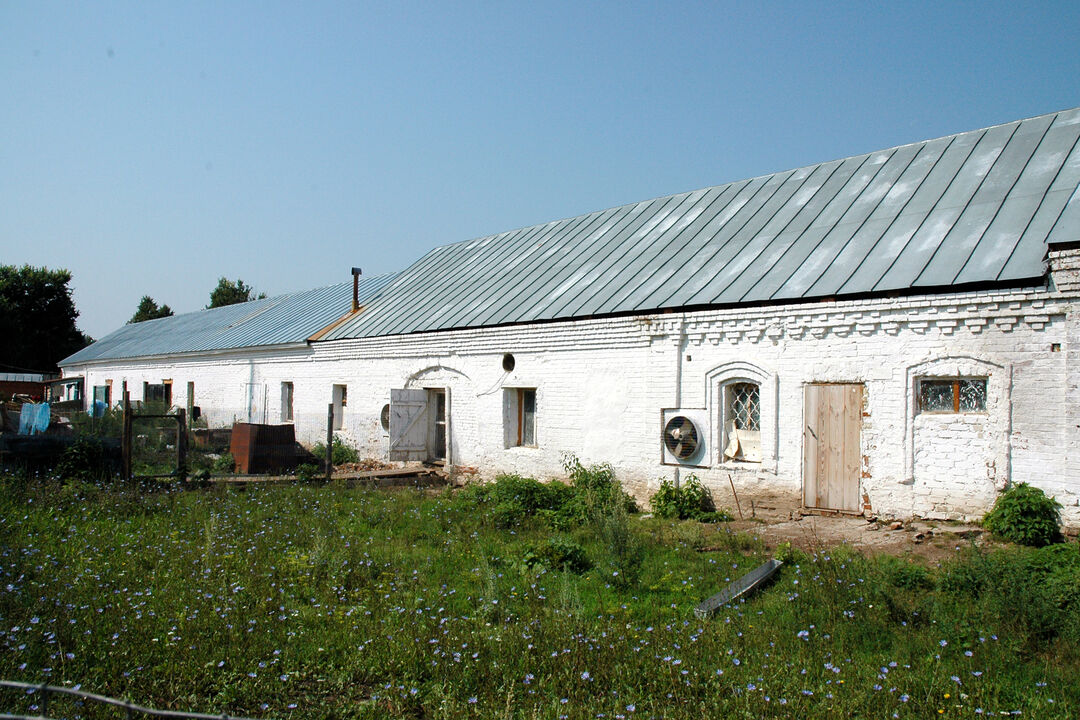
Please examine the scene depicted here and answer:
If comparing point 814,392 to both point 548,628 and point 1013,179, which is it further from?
point 548,628

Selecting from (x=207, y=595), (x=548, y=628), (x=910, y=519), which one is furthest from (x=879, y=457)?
(x=207, y=595)

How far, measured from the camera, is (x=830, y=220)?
12.2 metres

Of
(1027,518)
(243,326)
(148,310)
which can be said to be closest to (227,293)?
(148,310)

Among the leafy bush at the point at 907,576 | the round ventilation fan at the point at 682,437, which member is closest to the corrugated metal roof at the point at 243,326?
the round ventilation fan at the point at 682,437

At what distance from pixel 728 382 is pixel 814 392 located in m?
1.39

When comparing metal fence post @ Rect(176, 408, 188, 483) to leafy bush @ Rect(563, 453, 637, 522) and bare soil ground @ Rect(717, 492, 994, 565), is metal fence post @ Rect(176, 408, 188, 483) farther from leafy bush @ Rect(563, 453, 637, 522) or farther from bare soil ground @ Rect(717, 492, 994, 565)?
bare soil ground @ Rect(717, 492, 994, 565)

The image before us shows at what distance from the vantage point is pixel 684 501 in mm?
11352

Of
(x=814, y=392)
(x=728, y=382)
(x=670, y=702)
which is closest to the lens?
(x=670, y=702)

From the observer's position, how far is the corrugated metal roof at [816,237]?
966 cm

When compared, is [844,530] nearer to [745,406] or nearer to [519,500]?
[745,406]

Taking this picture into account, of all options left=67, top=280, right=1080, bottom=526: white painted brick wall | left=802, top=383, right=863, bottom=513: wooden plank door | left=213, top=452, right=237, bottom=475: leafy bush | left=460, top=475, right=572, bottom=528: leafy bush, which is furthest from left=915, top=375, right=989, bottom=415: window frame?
left=213, top=452, right=237, bottom=475: leafy bush

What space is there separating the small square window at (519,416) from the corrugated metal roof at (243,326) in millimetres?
8665

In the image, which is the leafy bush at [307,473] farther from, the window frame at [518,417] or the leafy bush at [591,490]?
A: the leafy bush at [591,490]

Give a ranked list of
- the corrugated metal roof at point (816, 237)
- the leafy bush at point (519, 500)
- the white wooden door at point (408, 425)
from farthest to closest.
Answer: the white wooden door at point (408, 425), the leafy bush at point (519, 500), the corrugated metal roof at point (816, 237)
